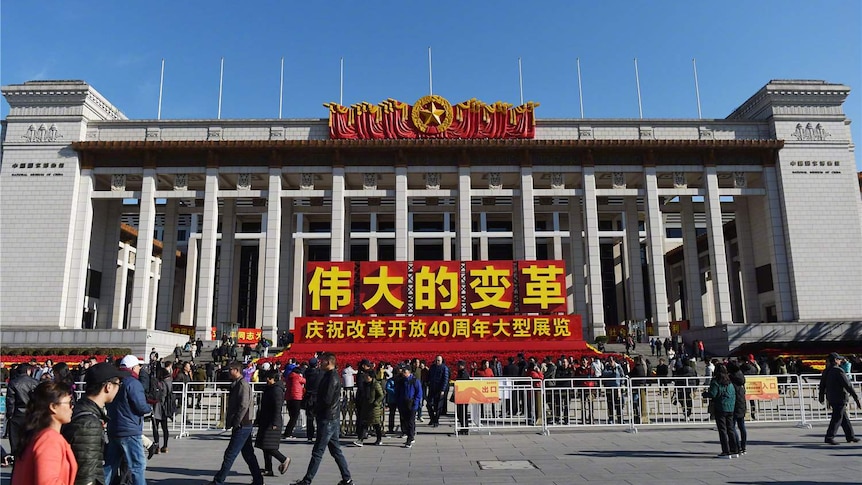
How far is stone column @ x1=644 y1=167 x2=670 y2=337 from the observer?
99.4 ft

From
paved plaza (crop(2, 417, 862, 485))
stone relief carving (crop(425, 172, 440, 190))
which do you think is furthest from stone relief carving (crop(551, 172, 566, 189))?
paved plaza (crop(2, 417, 862, 485))

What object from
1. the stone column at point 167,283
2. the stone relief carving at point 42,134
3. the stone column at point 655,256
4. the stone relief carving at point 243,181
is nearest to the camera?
the stone column at point 655,256

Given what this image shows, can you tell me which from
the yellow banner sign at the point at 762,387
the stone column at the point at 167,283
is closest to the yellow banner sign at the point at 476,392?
the yellow banner sign at the point at 762,387

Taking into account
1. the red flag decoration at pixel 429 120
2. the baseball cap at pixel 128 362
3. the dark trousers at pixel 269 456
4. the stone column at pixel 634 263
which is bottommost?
the dark trousers at pixel 269 456

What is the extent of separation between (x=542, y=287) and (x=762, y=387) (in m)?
11.8

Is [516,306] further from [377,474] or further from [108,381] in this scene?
[108,381]

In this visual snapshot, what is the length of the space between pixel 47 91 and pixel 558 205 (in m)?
31.8

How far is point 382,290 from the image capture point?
23.5 metres

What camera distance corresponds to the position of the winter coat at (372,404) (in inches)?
421

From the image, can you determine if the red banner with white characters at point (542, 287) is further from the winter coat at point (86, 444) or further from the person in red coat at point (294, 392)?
the winter coat at point (86, 444)

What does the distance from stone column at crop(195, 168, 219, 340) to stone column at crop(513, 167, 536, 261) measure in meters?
16.6

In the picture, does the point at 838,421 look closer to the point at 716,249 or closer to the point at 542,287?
the point at 542,287

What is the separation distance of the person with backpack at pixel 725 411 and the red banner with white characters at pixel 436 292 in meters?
14.6

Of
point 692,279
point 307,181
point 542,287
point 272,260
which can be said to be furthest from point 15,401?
point 692,279
